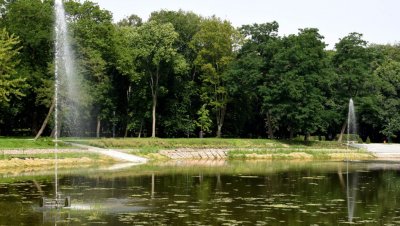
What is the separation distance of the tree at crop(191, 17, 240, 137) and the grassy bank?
12.2m

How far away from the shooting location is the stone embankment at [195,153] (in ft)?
207

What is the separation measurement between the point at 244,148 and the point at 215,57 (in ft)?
69.9

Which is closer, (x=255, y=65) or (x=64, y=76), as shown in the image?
(x=64, y=76)

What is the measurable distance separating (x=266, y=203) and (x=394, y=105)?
222ft

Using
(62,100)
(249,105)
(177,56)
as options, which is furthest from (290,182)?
(249,105)

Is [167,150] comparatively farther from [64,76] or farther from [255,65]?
[255,65]

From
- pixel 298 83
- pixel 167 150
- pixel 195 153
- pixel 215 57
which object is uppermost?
pixel 215 57

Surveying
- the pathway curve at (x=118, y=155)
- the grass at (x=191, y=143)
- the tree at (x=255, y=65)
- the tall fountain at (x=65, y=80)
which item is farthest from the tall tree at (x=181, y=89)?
the pathway curve at (x=118, y=155)

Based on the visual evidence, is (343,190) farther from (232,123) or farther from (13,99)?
(232,123)

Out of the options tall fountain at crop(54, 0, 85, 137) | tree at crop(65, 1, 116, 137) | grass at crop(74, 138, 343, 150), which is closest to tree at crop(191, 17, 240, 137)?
grass at crop(74, 138, 343, 150)

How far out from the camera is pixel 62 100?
6581 cm

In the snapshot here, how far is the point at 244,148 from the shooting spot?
69.1 m

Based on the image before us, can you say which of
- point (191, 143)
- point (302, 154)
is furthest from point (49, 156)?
point (302, 154)

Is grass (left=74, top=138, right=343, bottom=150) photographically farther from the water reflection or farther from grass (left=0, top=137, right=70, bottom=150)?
the water reflection
